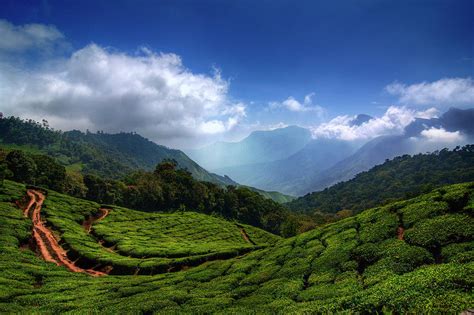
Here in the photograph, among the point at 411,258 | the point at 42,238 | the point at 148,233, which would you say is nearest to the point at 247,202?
the point at 148,233

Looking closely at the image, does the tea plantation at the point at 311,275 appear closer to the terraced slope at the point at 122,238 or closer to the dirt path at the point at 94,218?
the terraced slope at the point at 122,238

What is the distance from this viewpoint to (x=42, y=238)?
46844 mm

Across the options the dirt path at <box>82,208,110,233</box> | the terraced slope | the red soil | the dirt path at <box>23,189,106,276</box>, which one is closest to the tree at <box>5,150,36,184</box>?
the terraced slope

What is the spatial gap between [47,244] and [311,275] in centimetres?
4107

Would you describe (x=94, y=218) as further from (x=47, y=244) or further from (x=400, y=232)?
(x=400, y=232)

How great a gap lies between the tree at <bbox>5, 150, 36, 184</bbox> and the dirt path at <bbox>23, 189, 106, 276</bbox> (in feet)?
121

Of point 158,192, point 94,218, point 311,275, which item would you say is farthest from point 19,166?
point 311,275

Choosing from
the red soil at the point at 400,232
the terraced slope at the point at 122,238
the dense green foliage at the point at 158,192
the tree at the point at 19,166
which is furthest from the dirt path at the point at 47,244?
the tree at the point at 19,166

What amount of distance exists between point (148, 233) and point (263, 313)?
4904cm

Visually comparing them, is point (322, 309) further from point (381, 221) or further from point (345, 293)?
point (381, 221)

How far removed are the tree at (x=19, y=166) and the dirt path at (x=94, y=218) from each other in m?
32.8

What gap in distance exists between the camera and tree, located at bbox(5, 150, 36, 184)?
291ft

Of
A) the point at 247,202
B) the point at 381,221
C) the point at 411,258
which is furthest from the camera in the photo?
the point at 247,202

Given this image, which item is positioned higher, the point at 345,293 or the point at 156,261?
the point at 345,293
